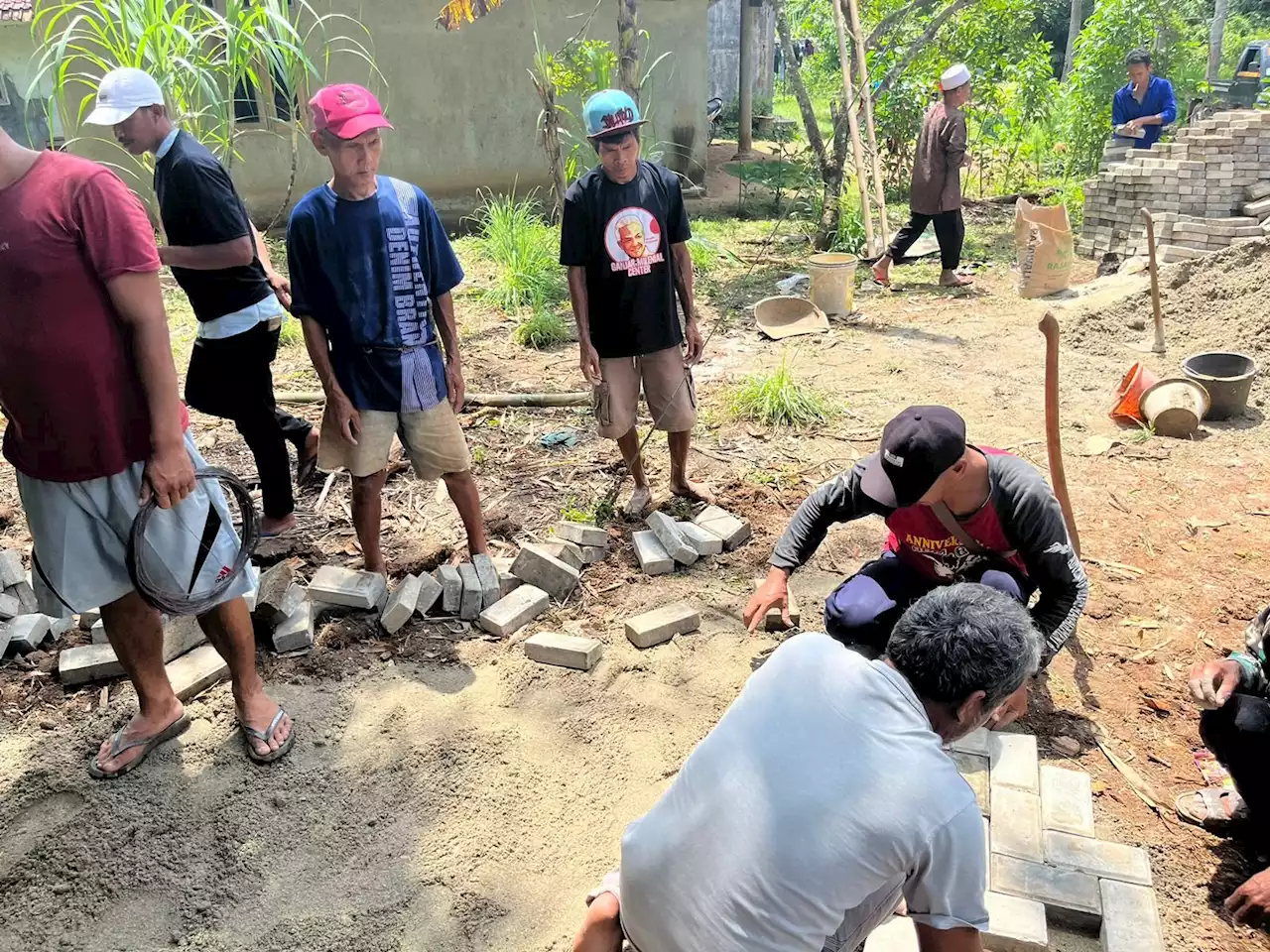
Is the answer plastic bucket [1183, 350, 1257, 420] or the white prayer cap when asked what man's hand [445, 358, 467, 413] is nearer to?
plastic bucket [1183, 350, 1257, 420]

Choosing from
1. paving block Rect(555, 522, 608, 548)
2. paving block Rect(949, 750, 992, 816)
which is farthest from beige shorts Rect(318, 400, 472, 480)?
paving block Rect(949, 750, 992, 816)

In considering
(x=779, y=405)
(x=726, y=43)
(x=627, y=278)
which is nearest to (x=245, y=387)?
(x=627, y=278)

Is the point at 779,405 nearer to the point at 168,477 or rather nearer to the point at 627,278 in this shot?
the point at 627,278

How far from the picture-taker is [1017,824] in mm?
2609

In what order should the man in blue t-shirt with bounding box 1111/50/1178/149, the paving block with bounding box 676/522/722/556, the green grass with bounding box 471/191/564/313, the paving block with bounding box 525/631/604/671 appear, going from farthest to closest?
the man in blue t-shirt with bounding box 1111/50/1178/149, the green grass with bounding box 471/191/564/313, the paving block with bounding box 676/522/722/556, the paving block with bounding box 525/631/604/671

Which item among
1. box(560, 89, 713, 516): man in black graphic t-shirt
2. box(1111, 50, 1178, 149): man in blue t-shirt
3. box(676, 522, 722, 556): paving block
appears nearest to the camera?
box(560, 89, 713, 516): man in black graphic t-shirt

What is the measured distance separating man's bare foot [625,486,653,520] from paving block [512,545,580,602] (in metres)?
0.70

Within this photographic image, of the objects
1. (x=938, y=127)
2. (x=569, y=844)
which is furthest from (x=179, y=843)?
(x=938, y=127)

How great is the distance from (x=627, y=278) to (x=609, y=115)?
2.19 ft

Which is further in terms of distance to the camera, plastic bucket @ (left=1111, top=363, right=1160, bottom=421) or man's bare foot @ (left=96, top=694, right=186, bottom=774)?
plastic bucket @ (left=1111, top=363, right=1160, bottom=421)

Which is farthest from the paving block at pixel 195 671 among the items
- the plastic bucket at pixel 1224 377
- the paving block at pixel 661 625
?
the plastic bucket at pixel 1224 377

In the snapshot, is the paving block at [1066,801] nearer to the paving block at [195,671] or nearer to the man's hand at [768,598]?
the man's hand at [768,598]

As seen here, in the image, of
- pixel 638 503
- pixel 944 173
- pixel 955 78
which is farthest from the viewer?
pixel 944 173

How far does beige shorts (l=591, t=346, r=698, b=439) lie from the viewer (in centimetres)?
428
